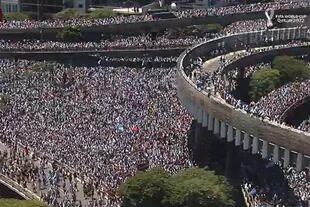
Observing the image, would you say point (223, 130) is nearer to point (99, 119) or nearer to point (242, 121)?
point (242, 121)

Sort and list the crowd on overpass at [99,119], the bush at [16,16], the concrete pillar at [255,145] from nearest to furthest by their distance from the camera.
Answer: the concrete pillar at [255,145] → the crowd on overpass at [99,119] → the bush at [16,16]

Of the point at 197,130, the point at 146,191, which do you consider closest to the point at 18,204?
the point at 146,191

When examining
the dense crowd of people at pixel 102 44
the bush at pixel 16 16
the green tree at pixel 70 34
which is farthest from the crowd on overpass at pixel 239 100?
the bush at pixel 16 16

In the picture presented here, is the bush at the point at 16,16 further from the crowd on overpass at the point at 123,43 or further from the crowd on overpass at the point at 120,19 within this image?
the crowd on overpass at the point at 123,43

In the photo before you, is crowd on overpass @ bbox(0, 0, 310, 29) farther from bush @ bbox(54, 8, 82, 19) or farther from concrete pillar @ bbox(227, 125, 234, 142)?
concrete pillar @ bbox(227, 125, 234, 142)

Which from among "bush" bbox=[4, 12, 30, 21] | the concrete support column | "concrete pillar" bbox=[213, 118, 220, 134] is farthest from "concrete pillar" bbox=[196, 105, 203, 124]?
"bush" bbox=[4, 12, 30, 21]

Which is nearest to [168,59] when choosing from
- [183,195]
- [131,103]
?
[131,103]

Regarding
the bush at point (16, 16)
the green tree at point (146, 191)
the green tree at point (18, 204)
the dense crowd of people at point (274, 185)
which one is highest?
the bush at point (16, 16)

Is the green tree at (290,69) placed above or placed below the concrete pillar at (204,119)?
below

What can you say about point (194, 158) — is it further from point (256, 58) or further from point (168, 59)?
point (168, 59)
